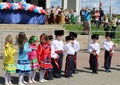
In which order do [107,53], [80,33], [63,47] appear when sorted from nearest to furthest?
[63,47]
[107,53]
[80,33]

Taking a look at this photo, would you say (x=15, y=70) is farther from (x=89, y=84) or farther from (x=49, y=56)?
(x=89, y=84)

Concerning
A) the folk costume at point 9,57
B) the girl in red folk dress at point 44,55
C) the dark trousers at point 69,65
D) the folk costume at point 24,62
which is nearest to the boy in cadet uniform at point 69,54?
the dark trousers at point 69,65

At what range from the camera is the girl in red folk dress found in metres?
10.6

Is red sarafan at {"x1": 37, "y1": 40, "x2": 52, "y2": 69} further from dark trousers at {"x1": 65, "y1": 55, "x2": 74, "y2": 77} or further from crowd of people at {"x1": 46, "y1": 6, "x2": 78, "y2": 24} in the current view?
crowd of people at {"x1": 46, "y1": 6, "x2": 78, "y2": 24}

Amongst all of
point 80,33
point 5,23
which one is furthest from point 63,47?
point 5,23

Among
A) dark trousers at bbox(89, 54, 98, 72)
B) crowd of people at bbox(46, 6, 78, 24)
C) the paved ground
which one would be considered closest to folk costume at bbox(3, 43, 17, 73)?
the paved ground

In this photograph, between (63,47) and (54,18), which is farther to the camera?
(54,18)

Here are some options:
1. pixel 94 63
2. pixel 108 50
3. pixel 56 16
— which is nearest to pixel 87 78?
pixel 94 63

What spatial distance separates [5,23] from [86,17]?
18.3ft

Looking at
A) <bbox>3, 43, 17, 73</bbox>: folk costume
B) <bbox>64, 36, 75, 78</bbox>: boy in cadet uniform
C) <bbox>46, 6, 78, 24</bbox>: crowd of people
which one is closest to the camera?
<bbox>3, 43, 17, 73</bbox>: folk costume

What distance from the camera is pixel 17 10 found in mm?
25422

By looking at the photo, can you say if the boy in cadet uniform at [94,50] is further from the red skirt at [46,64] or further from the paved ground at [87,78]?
the red skirt at [46,64]

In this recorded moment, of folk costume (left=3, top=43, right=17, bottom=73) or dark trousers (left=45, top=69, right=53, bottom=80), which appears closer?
folk costume (left=3, top=43, right=17, bottom=73)

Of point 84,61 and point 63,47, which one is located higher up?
point 63,47
